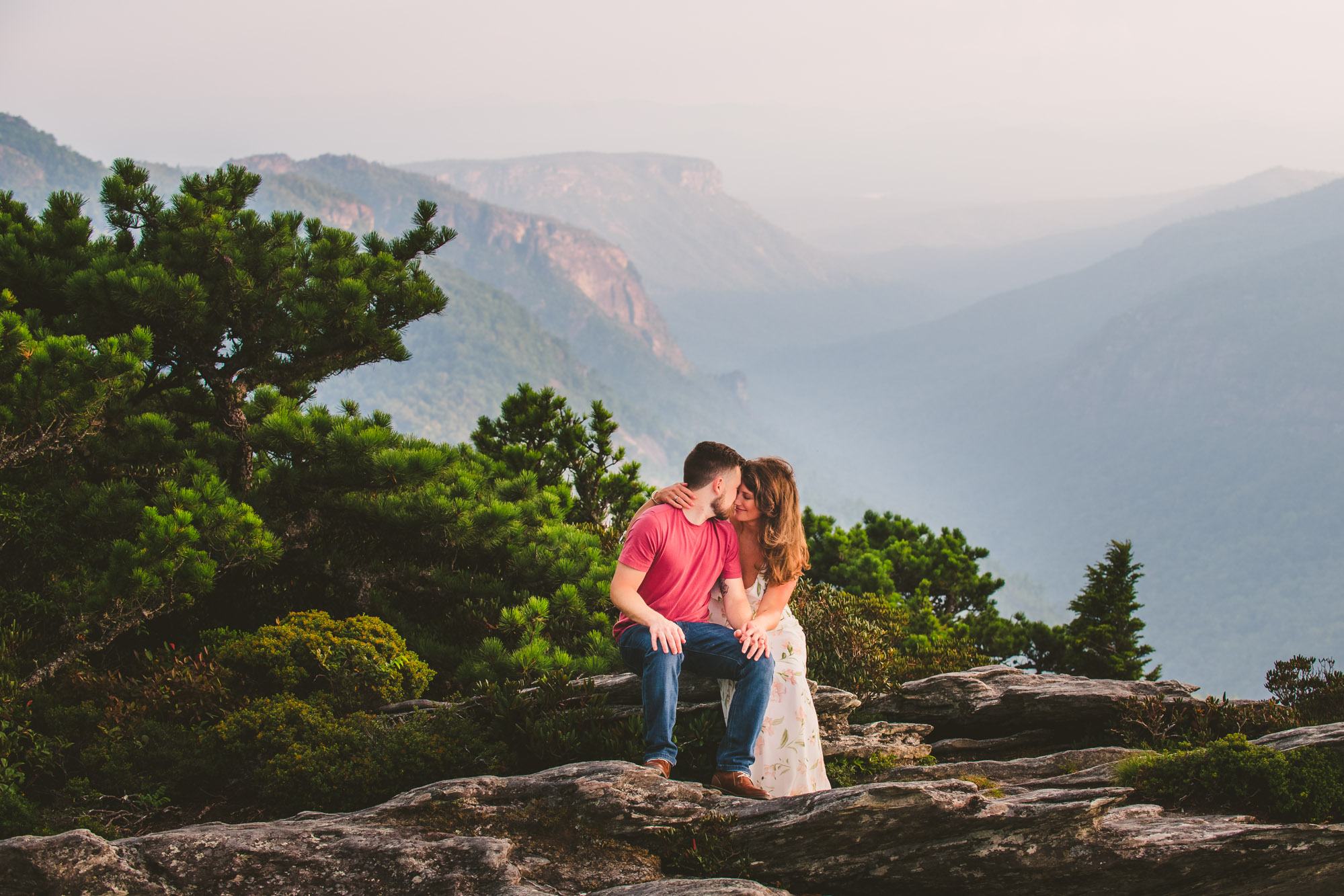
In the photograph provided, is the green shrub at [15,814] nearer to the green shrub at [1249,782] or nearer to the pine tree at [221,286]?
the pine tree at [221,286]

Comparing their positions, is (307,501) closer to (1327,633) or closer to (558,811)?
(558,811)

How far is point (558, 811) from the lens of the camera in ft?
15.8

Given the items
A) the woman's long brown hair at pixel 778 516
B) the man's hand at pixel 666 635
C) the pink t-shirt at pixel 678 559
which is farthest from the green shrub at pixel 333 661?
the woman's long brown hair at pixel 778 516

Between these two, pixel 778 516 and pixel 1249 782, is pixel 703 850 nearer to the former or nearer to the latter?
pixel 778 516

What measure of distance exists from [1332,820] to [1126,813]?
137 centimetres

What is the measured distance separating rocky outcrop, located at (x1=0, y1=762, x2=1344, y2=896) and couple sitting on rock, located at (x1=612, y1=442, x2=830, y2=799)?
534 millimetres

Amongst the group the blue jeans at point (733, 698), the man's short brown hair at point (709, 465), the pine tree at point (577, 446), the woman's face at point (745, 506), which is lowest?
the blue jeans at point (733, 698)

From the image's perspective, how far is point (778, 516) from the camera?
5965 millimetres

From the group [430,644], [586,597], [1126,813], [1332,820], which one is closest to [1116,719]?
[1332,820]

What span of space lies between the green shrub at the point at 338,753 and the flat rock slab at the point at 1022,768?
10.6ft

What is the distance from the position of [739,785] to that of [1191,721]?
16.1ft

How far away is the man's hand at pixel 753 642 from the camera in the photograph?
5387 mm

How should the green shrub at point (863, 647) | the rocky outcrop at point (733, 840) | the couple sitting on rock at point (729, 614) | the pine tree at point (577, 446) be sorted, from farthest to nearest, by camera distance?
the pine tree at point (577, 446) < the green shrub at point (863, 647) < the couple sitting on rock at point (729, 614) < the rocky outcrop at point (733, 840)

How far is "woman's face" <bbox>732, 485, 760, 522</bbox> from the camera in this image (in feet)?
19.7
